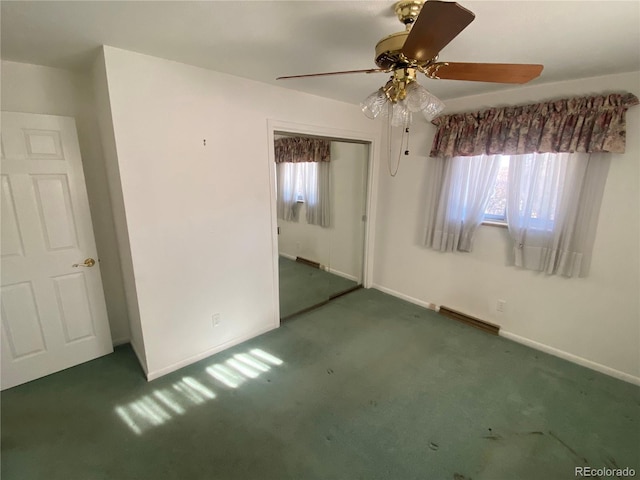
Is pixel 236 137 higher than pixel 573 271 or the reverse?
higher

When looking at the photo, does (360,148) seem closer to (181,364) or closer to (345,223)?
(345,223)

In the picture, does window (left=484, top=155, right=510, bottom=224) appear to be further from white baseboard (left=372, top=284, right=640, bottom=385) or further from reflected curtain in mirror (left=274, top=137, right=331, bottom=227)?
reflected curtain in mirror (left=274, top=137, right=331, bottom=227)

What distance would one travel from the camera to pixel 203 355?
242cm

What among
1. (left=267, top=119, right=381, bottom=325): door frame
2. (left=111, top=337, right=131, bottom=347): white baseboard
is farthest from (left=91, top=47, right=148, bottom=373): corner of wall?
(left=267, top=119, right=381, bottom=325): door frame

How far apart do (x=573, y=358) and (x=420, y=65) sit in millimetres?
2794

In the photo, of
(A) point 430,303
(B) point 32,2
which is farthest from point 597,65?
(B) point 32,2

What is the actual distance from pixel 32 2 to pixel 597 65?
3.24 metres

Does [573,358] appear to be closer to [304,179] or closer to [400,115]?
[400,115]

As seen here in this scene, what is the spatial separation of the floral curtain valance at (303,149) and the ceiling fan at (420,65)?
1980 mm

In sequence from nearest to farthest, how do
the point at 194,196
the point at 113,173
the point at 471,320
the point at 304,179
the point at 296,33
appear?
the point at 296,33 → the point at 113,173 → the point at 194,196 → the point at 471,320 → the point at 304,179

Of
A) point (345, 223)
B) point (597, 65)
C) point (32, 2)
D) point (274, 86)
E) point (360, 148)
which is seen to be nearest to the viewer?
point (32, 2)

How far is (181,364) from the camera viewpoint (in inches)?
91.0

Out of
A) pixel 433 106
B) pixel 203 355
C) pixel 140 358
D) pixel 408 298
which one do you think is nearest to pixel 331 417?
pixel 203 355

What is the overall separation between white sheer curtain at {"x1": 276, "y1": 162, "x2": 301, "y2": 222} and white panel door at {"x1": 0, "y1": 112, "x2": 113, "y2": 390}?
6.08ft
